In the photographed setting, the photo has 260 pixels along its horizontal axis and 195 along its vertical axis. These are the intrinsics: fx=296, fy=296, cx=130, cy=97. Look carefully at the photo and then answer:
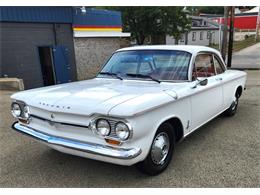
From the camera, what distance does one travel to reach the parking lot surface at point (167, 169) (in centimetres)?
350

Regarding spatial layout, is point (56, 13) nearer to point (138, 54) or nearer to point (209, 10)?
point (138, 54)

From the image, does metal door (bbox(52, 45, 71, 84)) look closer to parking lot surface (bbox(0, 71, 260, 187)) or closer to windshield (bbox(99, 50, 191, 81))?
parking lot surface (bbox(0, 71, 260, 187))

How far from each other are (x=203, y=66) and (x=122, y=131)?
2446mm

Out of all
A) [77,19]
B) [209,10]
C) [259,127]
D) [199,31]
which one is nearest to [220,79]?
[259,127]

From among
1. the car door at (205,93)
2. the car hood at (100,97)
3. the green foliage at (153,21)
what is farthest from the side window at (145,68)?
the green foliage at (153,21)

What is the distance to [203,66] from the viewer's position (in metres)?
4.94

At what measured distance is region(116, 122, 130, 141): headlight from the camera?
305cm

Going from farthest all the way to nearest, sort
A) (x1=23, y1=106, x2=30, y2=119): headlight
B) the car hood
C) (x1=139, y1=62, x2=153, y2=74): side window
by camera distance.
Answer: (x1=139, y1=62, x2=153, y2=74): side window
(x1=23, y1=106, x2=30, y2=119): headlight
the car hood

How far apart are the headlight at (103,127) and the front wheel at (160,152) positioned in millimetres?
Answer: 637

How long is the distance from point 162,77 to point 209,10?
97391 millimetres

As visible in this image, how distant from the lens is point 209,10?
94438 mm

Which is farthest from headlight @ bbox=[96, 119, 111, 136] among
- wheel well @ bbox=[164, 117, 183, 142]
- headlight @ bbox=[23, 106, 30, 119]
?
headlight @ bbox=[23, 106, 30, 119]

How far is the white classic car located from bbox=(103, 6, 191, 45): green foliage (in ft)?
69.5

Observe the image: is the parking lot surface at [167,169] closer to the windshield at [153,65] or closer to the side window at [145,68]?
the windshield at [153,65]
